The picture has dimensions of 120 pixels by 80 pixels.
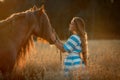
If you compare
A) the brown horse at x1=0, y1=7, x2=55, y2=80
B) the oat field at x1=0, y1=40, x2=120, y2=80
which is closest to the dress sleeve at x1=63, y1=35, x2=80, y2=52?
the brown horse at x1=0, y1=7, x2=55, y2=80

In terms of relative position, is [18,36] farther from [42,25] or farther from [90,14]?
[90,14]

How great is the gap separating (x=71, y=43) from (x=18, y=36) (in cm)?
107

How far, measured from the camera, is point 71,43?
754cm

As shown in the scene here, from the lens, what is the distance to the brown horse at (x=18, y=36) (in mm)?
6703

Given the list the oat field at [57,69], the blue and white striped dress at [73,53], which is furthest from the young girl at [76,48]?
the oat field at [57,69]

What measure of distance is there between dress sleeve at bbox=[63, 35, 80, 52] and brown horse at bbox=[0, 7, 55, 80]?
31cm

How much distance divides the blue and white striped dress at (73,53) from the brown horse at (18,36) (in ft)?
1.29

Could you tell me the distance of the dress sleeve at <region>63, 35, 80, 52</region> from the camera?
748 cm

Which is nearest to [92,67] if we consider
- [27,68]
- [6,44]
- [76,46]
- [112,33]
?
[76,46]

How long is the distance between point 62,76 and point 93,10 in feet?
61.9

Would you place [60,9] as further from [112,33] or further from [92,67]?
[92,67]

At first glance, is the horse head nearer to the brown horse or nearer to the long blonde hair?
the brown horse

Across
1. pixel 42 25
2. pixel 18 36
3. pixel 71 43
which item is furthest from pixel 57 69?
pixel 18 36

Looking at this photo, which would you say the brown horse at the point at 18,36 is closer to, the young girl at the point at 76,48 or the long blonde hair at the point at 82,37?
the young girl at the point at 76,48
